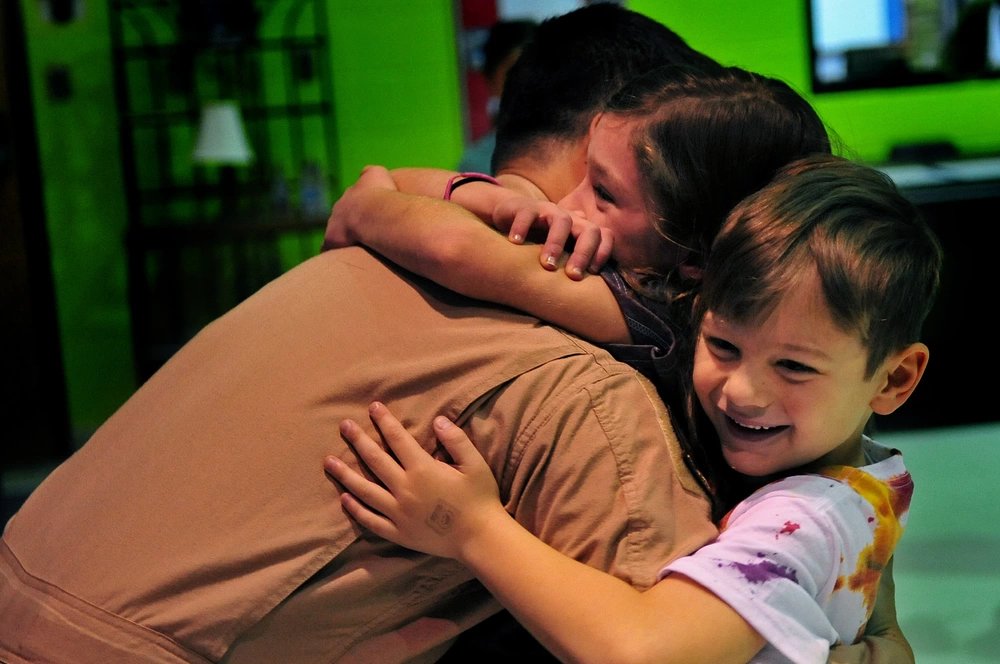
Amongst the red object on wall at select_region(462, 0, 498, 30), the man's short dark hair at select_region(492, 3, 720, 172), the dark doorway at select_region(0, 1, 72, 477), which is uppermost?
the red object on wall at select_region(462, 0, 498, 30)

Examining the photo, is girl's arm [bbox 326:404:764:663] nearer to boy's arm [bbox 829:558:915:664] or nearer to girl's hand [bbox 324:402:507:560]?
girl's hand [bbox 324:402:507:560]

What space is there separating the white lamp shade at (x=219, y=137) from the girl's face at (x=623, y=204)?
13.7ft

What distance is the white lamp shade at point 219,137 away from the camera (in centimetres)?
528

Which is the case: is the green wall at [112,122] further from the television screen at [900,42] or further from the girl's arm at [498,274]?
the girl's arm at [498,274]

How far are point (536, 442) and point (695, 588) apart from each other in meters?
0.22

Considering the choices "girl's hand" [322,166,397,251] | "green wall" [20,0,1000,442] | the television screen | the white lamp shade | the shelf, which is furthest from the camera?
"green wall" [20,0,1000,442]

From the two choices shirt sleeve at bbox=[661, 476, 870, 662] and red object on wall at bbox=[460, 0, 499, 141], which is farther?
red object on wall at bbox=[460, 0, 499, 141]

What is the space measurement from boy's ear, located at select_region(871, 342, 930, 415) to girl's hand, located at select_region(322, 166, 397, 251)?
66 centimetres

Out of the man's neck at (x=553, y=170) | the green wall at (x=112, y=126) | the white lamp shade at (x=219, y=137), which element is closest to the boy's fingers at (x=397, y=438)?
the man's neck at (x=553, y=170)

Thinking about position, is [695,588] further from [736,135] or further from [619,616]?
[736,135]

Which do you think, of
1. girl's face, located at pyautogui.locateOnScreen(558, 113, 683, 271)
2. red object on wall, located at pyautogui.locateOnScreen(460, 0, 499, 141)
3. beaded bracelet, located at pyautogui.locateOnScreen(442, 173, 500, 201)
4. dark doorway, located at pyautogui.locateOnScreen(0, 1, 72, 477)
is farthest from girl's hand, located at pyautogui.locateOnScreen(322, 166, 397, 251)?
red object on wall, located at pyautogui.locateOnScreen(460, 0, 499, 141)

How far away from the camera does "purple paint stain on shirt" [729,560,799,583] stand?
110 cm

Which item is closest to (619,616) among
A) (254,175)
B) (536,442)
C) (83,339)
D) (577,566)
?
A: (577,566)

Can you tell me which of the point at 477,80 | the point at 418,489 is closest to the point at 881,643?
the point at 418,489
